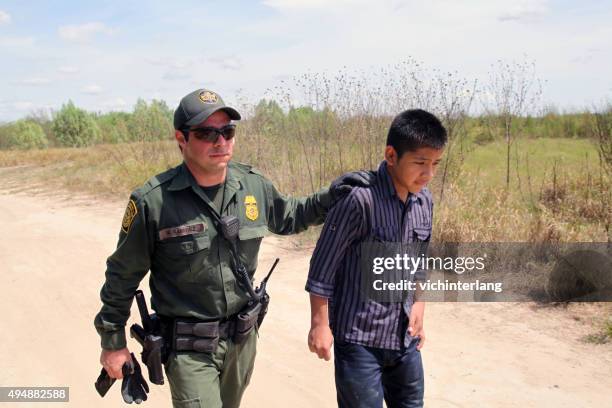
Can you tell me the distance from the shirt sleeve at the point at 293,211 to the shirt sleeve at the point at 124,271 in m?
0.70

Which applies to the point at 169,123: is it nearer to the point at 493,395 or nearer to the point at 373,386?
the point at 493,395

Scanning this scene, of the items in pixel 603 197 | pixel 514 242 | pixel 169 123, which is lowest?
pixel 514 242

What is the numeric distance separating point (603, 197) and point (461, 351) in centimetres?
317

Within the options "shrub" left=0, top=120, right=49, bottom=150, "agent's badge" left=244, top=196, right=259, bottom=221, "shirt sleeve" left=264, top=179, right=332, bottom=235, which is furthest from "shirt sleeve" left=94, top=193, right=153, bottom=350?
"shrub" left=0, top=120, right=49, bottom=150

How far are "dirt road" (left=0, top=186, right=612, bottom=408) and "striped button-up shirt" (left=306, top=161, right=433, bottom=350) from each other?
5.10ft

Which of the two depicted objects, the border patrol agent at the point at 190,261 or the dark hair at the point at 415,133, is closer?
the dark hair at the point at 415,133

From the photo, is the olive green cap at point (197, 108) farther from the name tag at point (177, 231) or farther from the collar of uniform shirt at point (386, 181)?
the collar of uniform shirt at point (386, 181)

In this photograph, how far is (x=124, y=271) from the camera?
2.29 m

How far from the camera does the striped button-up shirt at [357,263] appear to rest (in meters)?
2.20

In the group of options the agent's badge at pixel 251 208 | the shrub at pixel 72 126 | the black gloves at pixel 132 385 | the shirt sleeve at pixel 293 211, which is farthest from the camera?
the shrub at pixel 72 126

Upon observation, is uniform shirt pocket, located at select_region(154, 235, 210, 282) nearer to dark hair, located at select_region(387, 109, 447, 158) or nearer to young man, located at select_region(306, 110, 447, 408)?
young man, located at select_region(306, 110, 447, 408)

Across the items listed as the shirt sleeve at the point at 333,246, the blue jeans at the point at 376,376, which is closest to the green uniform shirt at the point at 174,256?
the shirt sleeve at the point at 333,246

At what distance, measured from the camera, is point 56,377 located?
4008 millimetres

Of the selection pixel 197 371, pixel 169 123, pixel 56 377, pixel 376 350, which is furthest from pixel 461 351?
pixel 169 123
